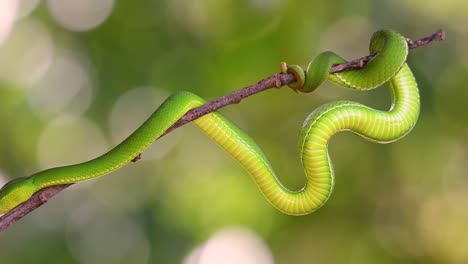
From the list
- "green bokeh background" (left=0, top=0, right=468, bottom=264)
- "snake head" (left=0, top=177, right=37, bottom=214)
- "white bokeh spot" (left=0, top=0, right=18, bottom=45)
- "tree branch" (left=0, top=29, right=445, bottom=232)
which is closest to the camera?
"tree branch" (left=0, top=29, right=445, bottom=232)

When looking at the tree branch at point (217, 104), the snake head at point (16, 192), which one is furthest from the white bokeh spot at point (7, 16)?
the tree branch at point (217, 104)

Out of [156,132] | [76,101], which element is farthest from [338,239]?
[156,132]

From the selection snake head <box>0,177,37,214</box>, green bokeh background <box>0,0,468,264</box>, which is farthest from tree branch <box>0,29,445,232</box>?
green bokeh background <box>0,0,468,264</box>

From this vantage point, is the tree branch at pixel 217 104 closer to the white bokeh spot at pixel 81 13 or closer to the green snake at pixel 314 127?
the green snake at pixel 314 127

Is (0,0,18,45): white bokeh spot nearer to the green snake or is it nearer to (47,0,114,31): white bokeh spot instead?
(47,0,114,31): white bokeh spot

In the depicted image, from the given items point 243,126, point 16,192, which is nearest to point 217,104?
point 16,192

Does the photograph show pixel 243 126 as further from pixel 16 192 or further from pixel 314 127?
pixel 314 127
